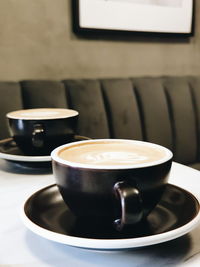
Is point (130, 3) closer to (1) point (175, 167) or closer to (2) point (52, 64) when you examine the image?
(2) point (52, 64)

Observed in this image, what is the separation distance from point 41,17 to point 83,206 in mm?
1051

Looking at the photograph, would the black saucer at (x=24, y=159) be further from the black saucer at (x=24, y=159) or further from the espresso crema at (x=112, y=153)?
the espresso crema at (x=112, y=153)

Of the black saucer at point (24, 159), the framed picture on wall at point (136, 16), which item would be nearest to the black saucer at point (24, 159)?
the black saucer at point (24, 159)

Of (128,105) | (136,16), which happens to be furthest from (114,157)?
(136,16)

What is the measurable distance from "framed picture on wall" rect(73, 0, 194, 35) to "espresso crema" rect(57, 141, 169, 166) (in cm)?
94

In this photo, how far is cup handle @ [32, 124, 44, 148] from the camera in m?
0.68

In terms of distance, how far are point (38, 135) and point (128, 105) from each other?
71 cm

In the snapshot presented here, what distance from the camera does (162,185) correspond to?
43cm

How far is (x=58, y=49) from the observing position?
138 centimetres

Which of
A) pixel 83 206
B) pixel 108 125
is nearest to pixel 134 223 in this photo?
pixel 83 206

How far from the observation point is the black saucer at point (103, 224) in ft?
1.21

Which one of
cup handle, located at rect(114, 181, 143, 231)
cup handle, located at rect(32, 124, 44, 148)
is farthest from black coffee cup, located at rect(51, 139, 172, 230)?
cup handle, located at rect(32, 124, 44, 148)

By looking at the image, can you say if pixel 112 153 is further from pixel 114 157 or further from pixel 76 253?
pixel 76 253

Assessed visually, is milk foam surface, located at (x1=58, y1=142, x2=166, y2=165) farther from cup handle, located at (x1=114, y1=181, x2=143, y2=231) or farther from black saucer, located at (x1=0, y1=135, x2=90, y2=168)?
black saucer, located at (x1=0, y1=135, x2=90, y2=168)
